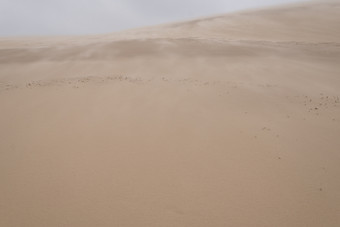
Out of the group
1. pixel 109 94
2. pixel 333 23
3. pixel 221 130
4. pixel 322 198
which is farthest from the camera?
pixel 333 23

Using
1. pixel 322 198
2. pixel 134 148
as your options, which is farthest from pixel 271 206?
pixel 134 148

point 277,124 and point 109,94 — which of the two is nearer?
point 277,124

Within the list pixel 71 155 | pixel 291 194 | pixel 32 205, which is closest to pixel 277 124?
pixel 291 194

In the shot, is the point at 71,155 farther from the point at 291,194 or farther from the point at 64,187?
the point at 291,194

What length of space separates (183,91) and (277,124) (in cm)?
159

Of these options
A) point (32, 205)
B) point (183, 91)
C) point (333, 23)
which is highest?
point (333, 23)

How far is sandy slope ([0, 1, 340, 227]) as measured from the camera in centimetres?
217

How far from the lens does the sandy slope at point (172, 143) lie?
2174 mm

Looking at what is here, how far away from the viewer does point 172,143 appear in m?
3.04

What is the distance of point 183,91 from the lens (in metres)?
4.45

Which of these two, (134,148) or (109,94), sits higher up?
(109,94)

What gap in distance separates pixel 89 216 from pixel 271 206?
4.63 ft

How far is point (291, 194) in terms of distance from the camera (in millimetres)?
2311

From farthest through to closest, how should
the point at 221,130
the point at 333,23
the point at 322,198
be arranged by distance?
1. the point at 333,23
2. the point at 221,130
3. the point at 322,198
